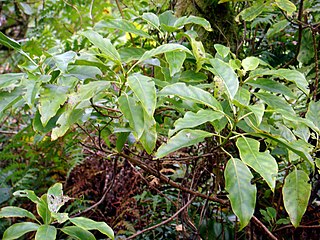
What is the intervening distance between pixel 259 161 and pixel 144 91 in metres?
0.25

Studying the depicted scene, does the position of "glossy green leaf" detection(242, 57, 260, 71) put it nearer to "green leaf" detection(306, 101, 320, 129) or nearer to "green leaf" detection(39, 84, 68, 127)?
"green leaf" detection(306, 101, 320, 129)

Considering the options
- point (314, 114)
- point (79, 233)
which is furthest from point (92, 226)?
point (314, 114)

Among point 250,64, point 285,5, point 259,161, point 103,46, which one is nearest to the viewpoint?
point 259,161

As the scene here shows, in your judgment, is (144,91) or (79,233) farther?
(79,233)

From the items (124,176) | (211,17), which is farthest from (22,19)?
(211,17)

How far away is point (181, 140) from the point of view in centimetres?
75

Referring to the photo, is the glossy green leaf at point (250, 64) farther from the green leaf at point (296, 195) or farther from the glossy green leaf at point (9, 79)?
the glossy green leaf at point (9, 79)

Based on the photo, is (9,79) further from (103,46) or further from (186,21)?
(186,21)

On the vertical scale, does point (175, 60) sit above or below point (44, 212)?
above

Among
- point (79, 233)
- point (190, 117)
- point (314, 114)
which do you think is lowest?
point (79, 233)

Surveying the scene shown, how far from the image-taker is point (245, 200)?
71 cm

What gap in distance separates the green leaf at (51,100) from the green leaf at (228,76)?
330 mm

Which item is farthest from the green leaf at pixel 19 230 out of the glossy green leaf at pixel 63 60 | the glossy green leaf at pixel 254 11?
the glossy green leaf at pixel 254 11

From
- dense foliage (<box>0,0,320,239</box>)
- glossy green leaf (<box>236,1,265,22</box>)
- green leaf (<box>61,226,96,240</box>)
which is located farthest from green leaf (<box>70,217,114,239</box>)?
glossy green leaf (<box>236,1,265,22</box>)
